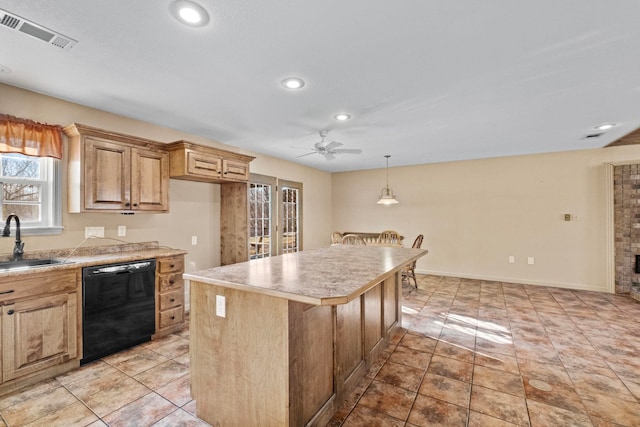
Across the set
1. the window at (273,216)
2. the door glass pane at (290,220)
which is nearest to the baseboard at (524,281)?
the door glass pane at (290,220)

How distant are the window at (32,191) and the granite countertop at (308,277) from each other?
200cm

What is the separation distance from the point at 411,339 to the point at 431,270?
342cm

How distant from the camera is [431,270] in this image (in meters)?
6.15

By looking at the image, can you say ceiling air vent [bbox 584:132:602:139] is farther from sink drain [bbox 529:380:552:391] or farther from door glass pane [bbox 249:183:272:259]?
door glass pane [bbox 249:183:272:259]

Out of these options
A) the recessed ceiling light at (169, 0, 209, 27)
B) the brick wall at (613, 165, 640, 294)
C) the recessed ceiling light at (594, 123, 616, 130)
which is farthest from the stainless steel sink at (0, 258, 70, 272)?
the brick wall at (613, 165, 640, 294)

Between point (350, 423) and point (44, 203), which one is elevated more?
point (44, 203)

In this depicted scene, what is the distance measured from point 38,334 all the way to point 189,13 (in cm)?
263

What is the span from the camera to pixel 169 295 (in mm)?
3156

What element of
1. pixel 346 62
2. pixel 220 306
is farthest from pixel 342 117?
pixel 220 306

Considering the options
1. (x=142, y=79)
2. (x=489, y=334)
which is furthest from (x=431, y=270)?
(x=142, y=79)

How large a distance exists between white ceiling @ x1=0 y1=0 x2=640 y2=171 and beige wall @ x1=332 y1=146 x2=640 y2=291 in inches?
56.9

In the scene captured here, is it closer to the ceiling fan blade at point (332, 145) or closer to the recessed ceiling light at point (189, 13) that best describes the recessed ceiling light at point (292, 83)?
the recessed ceiling light at point (189, 13)

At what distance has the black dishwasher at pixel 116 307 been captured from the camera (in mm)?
2525

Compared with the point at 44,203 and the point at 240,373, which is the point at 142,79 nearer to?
the point at 44,203
